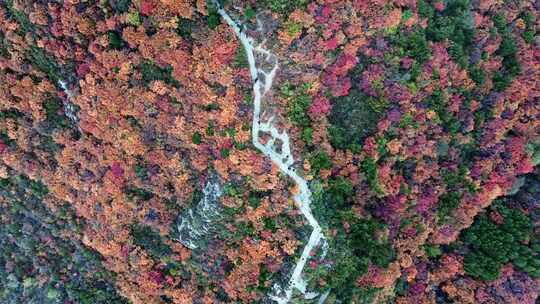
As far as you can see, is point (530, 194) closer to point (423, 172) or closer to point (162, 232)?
point (423, 172)

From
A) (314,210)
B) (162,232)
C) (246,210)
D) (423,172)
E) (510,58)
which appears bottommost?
(162,232)

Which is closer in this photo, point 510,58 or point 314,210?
point 314,210

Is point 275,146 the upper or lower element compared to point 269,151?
upper

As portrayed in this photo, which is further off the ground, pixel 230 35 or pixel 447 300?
pixel 230 35

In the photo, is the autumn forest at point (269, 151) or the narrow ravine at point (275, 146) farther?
the autumn forest at point (269, 151)

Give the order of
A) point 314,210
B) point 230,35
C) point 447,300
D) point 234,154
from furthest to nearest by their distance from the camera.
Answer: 1. point 447,300
2. point 314,210
3. point 234,154
4. point 230,35

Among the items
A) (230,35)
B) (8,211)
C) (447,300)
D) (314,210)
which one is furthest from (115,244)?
(447,300)

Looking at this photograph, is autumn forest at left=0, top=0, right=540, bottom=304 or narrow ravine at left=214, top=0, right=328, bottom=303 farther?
autumn forest at left=0, top=0, right=540, bottom=304

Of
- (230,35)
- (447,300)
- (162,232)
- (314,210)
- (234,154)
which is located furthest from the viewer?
(447,300)
